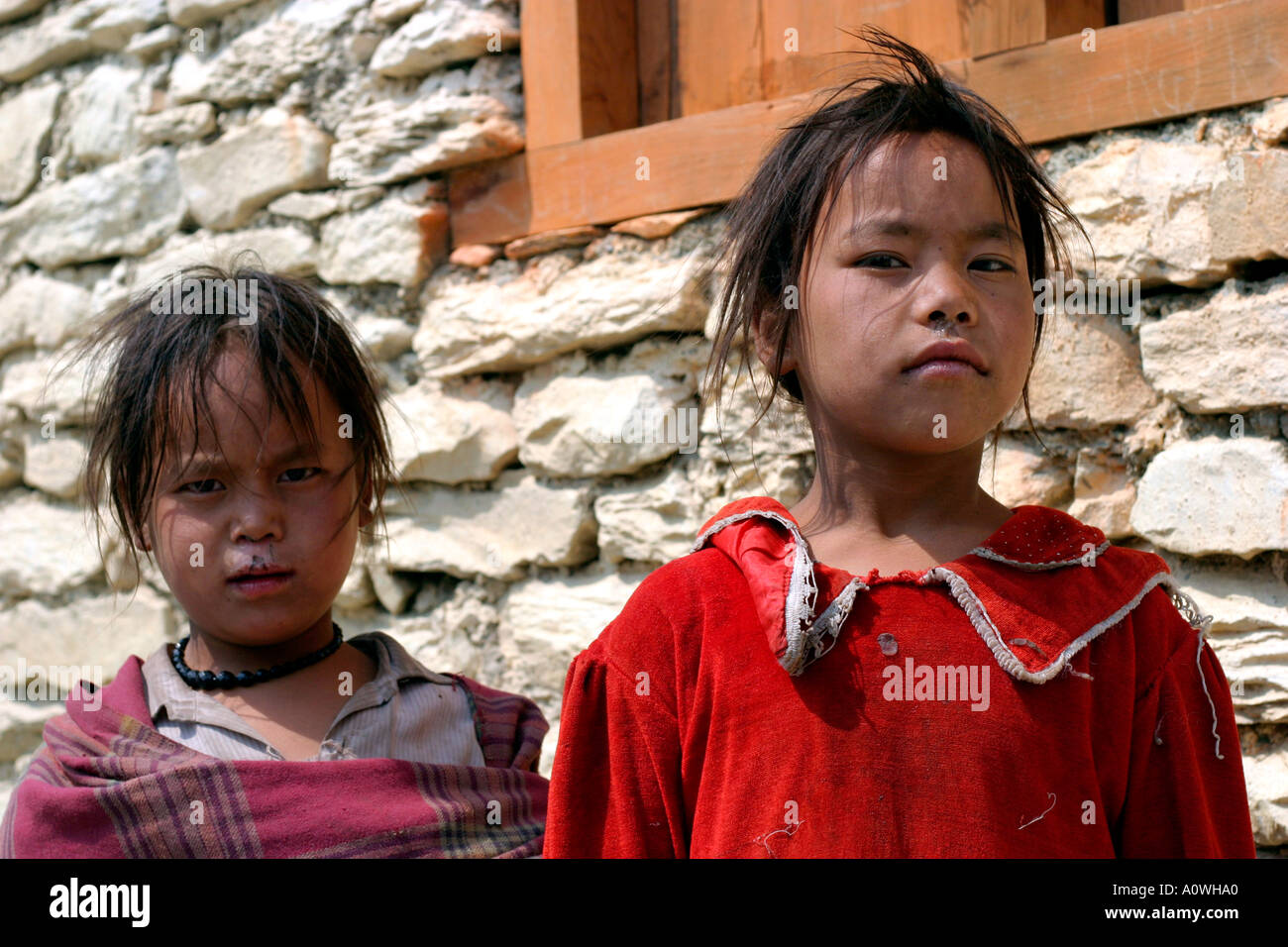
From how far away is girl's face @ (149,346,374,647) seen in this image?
64.4 inches

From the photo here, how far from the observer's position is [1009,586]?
1367 mm


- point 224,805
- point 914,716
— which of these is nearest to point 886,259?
point 914,716

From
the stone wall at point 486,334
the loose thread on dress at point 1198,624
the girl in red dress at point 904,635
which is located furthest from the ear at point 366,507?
the loose thread on dress at point 1198,624

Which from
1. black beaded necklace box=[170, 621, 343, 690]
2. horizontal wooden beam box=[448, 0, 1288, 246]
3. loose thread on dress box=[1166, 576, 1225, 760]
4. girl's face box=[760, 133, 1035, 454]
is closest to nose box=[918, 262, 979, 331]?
girl's face box=[760, 133, 1035, 454]

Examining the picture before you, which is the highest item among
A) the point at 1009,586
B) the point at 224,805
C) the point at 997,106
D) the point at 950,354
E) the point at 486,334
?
the point at 997,106

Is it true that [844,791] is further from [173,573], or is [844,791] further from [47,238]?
[47,238]

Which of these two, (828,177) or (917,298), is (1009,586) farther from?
(828,177)

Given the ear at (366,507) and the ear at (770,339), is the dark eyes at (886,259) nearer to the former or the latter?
the ear at (770,339)

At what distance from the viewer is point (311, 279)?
2.93 meters

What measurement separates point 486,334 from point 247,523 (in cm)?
107

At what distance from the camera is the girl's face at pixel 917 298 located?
4.44 feet

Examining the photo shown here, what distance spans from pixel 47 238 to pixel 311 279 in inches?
36.4

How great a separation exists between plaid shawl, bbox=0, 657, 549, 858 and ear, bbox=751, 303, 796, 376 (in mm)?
678
